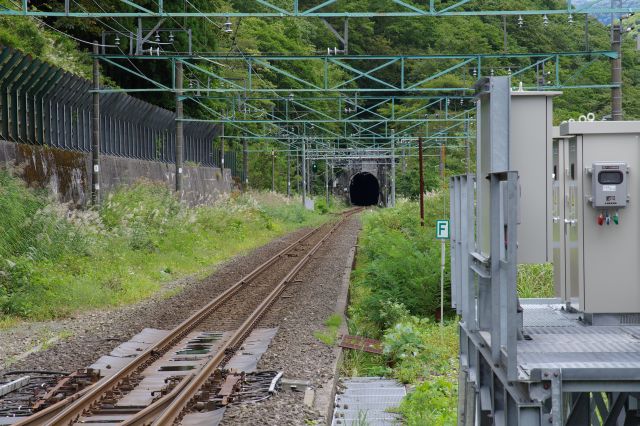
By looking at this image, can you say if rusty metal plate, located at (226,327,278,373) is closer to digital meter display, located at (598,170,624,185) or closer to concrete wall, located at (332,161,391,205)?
digital meter display, located at (598,170,624,185)

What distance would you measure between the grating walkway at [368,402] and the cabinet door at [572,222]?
9.36ft

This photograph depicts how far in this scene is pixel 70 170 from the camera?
101ft

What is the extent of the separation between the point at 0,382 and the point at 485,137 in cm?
789

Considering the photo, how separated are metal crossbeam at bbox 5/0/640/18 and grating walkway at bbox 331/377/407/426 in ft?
21.1

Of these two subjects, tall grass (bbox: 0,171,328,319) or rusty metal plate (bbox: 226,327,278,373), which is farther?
tall grass (bbox: 0,171,328,319)

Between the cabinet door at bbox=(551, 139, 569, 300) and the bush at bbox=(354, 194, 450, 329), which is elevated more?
the cabinet door at bbox=(551, 139, 569, 300)

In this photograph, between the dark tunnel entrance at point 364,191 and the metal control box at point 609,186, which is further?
the dark tunnel entrance at point 364,191

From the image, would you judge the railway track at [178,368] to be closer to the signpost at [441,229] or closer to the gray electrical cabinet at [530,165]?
the signpost at [441,229]

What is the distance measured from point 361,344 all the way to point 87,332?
478cm

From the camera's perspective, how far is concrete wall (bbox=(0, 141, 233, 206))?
84.5 ft

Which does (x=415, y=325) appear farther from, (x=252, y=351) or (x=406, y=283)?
(x=252, y=351)

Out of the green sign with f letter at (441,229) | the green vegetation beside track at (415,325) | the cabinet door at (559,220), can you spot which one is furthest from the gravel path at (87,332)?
the cabinet door at (559,220)

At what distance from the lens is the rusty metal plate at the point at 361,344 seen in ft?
48.0

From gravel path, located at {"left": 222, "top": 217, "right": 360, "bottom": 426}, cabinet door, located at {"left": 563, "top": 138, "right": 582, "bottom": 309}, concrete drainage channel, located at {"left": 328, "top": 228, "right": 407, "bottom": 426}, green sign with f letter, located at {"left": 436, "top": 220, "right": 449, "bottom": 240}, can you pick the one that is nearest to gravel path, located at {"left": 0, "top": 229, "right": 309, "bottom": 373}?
gravel path, located at {"left": 222, "top": 217, "right": 360, "bottom": 426}
